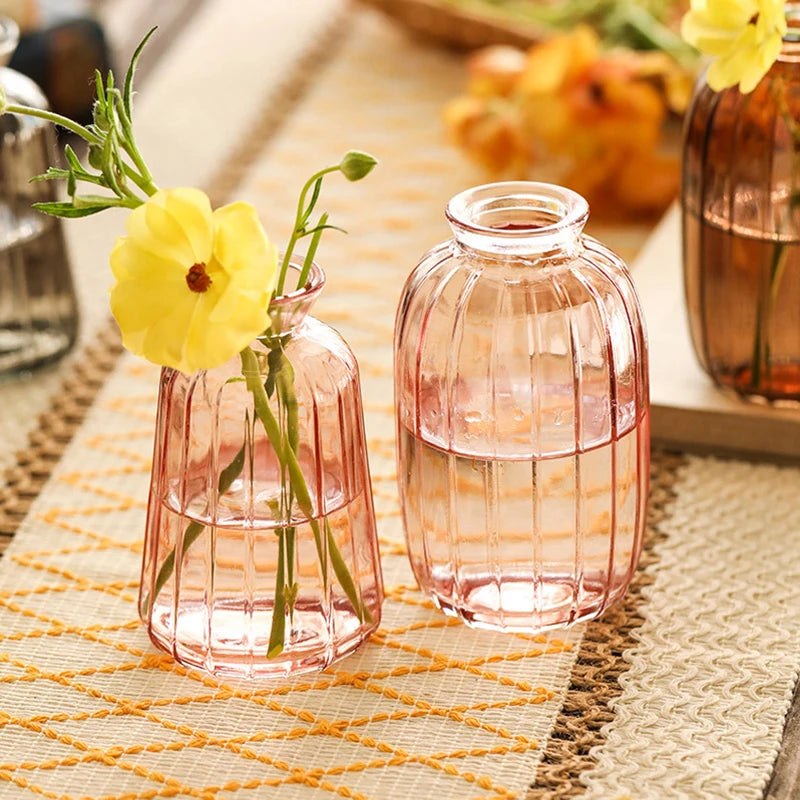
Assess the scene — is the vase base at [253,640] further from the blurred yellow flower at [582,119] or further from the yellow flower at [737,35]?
the blurred yellow flower at [582,119]

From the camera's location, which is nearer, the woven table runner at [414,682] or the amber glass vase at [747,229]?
the woven table runner at [414,682]

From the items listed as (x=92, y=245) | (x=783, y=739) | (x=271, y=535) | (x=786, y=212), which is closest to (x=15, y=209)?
(x=92, y=245)

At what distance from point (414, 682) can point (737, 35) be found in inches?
16.6

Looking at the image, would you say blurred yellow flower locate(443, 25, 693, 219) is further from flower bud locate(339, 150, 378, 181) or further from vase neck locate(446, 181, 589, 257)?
flower bud locate(339, 150, 378, 181)

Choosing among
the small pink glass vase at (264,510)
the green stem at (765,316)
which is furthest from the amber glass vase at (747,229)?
the small pink glass vase at (264,510)

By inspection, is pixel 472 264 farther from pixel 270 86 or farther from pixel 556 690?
pixel 270 86

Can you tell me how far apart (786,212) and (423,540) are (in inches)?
13.8

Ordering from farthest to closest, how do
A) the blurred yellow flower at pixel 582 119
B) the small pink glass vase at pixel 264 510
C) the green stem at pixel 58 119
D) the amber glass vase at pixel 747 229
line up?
the blurred yellow flower at pixel 582 119
the amber glass vase at pixel 747 229
the small pink glass vase at pixel 264 510
the green stem at pixel 58 119

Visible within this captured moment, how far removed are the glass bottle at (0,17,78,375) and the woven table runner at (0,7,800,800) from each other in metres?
0.11

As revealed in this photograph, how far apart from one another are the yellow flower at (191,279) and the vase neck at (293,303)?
49 millimetres

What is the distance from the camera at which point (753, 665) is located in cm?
83

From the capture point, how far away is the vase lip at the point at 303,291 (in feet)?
2.39

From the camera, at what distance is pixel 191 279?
2.22 feet

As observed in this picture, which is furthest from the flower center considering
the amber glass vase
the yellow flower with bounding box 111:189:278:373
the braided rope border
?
the amber glass vase
